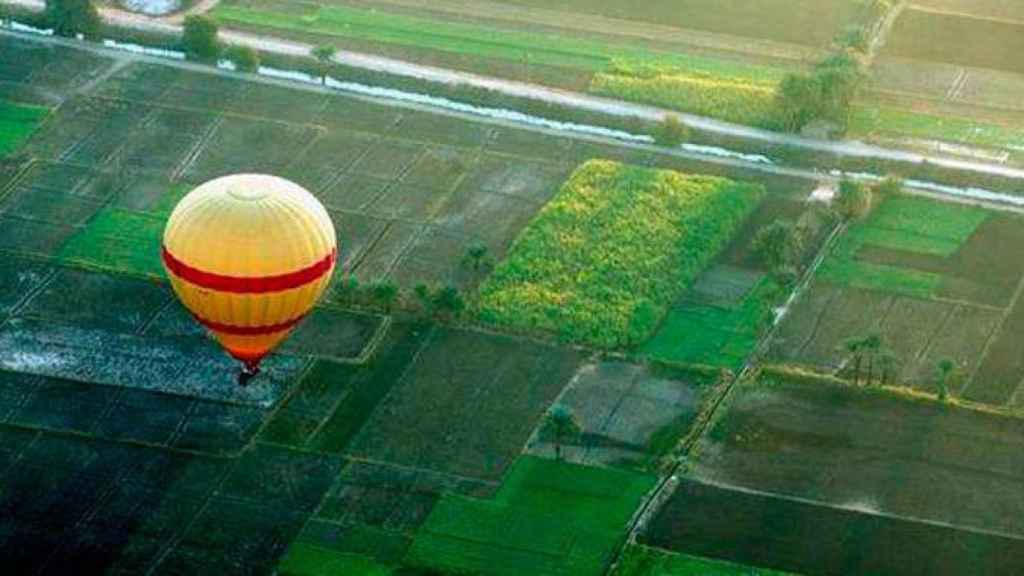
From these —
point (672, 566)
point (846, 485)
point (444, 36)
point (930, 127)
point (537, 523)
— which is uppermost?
point (930, 127)

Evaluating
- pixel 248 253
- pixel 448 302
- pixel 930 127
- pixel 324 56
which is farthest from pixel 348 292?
pixel 930 127

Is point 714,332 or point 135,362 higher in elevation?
point 714,332

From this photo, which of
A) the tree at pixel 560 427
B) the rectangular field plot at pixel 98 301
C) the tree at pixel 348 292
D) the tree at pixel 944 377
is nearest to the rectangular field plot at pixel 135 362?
the rectangular field plot at pixel 98 301

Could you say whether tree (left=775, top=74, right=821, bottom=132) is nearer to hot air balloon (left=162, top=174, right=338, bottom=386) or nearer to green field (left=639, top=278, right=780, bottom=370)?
green field (left=639, top=278, right=780, bottom=370)

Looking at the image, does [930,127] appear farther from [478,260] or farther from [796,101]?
[478,260]

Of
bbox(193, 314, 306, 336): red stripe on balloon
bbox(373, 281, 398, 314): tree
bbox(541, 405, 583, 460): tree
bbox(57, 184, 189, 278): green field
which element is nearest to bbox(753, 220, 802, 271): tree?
bbox(541, 405, 583, 460): tree
